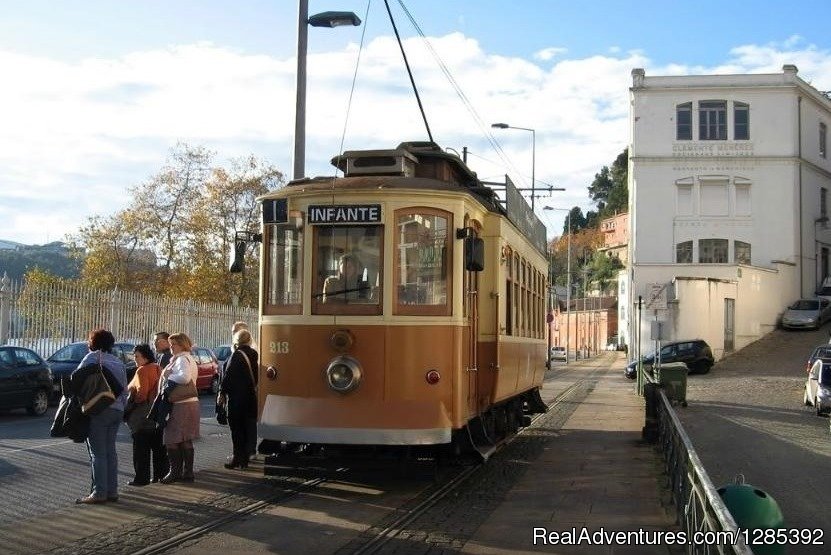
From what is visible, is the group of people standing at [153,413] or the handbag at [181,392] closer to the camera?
the group of people standing at [153,413]

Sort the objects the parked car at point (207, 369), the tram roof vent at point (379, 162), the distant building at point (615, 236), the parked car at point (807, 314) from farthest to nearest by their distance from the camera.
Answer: the distant building at point (615, 236)
the parked car at point (807, 314)
the parked car at point (207, 369)
the tram roof vent at point (379, 162)

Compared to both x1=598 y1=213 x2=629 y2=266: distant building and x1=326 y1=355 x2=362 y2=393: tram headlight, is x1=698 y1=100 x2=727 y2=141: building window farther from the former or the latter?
x1=598 y1=213 x2=629 y2=266: distant building

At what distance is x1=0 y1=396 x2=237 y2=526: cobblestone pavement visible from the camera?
9.49 metres

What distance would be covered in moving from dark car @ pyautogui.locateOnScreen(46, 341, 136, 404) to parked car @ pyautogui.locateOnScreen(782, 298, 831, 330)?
36.1 metres

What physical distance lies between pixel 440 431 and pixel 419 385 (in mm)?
506

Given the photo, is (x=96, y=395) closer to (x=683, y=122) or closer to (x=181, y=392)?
(x=181, y=392)

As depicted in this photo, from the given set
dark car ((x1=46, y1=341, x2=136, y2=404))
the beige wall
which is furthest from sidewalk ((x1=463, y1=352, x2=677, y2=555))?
the beige wall

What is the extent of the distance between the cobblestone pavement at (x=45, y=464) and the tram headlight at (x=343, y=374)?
2645mm

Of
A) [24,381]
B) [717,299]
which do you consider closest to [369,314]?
[24,381]

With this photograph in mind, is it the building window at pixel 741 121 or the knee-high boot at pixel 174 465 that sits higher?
the building window at pixel 741 121

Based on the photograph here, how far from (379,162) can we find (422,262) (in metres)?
1.48

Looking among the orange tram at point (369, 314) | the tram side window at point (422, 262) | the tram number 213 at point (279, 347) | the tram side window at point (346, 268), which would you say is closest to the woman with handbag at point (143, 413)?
the orange tram at point (369, 314)

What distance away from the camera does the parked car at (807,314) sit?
4825 centimetres

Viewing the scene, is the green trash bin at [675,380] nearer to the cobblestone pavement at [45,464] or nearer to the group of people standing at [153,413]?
the cobblestone pavement at [45,464]
